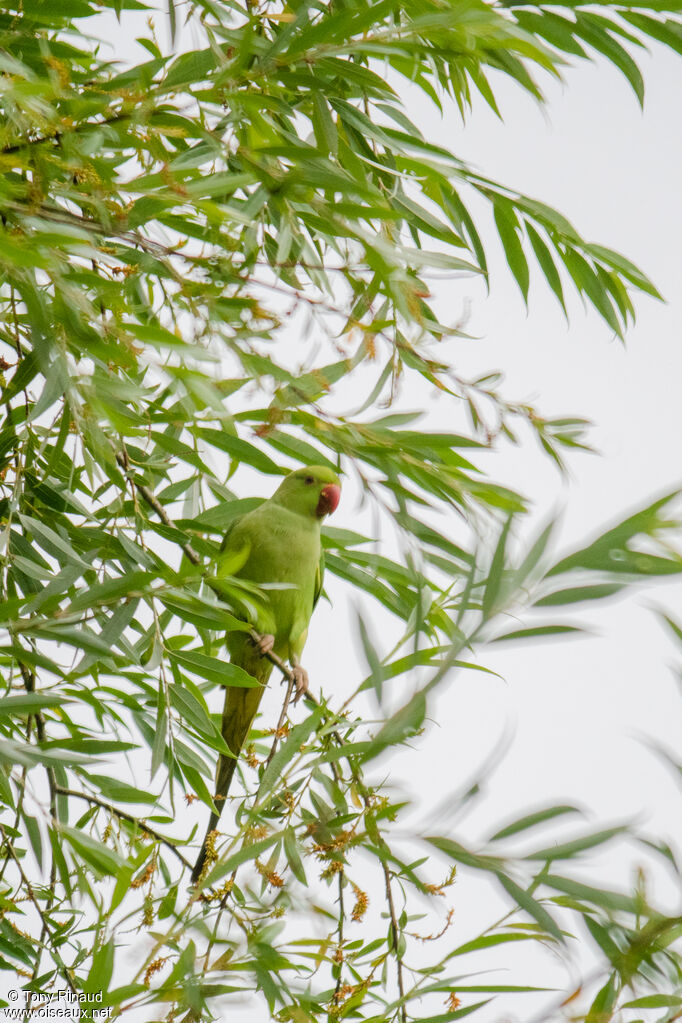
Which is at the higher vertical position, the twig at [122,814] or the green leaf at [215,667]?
the green leaf at [215,667]

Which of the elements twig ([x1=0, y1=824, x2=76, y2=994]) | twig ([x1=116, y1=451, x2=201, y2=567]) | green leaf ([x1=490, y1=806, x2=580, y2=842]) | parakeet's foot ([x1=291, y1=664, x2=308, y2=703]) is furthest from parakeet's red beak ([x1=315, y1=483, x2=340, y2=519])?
green leaf ([x1=490, y1=806, x2=580, y2=842])

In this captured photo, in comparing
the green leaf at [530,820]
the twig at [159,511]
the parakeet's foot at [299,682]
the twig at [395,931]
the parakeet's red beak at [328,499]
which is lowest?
the twig at [395,931]

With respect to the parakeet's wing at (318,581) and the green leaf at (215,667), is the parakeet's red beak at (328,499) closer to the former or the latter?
the parakeet's wing at (318,581)

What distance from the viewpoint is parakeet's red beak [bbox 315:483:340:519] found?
2.37 meters

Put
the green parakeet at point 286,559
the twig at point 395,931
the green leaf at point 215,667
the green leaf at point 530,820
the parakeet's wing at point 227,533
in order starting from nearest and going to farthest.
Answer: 1. the green leaf at point 530,820
2. the twig at point 395,931
3. the green leaf at point 215,667
4. the parakeet's wing at point 227,533
5. the green parakeet at point 286,559

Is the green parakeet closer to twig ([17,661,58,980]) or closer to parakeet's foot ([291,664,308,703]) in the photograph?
parakeet's foot ([291,664,308,703])

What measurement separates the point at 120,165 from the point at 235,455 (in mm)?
419

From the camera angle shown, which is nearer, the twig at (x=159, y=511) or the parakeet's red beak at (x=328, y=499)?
the twig at (x=159, y=511)

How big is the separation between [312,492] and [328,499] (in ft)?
0.26

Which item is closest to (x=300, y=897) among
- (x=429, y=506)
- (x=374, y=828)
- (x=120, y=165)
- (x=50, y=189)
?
(x=374, y=828)

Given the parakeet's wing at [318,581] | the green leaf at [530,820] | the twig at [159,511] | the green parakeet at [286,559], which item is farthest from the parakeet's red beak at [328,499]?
the green leaf at [530,820]

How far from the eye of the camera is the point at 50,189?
1167mm

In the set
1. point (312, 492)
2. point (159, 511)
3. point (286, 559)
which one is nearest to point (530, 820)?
point (159, 511)

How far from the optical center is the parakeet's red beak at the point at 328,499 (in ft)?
7.78
